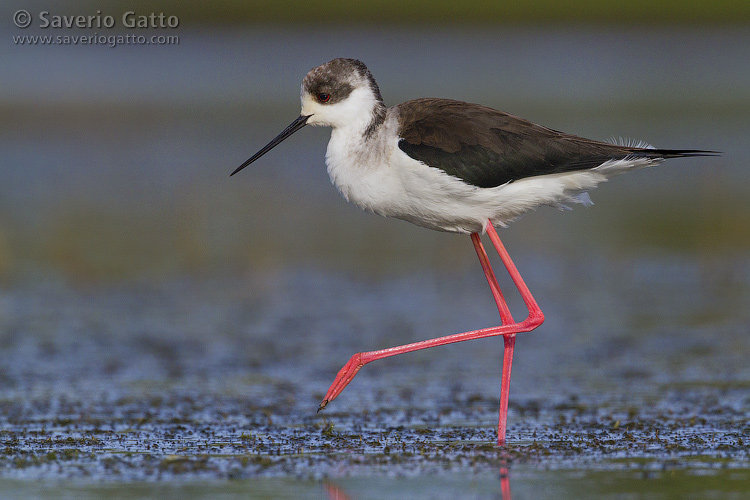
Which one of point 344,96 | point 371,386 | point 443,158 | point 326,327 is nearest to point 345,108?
point 344,96

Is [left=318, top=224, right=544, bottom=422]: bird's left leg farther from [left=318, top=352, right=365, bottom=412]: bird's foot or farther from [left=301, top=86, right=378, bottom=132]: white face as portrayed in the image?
[left=301, top=86, right=378, bottom=132]: white face

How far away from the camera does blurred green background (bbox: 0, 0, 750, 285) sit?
1232 centimetres

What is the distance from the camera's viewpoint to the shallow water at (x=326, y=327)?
17.5ft

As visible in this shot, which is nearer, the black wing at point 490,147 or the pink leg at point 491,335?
the black wing at point 490,147

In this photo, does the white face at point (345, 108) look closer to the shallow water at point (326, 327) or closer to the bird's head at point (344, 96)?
the bird's head at point (344, 96)

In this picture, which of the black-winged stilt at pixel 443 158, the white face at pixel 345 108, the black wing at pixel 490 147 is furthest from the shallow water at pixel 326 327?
the white face at pixel 345 108

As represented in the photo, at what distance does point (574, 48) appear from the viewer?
1212 inches

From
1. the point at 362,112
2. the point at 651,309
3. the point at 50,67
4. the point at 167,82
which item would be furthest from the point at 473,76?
the point at 362,112

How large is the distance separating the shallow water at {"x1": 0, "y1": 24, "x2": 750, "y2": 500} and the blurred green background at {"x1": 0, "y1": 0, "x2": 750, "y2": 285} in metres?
0.09

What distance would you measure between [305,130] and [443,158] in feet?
52.4

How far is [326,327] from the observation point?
9094 millimetres

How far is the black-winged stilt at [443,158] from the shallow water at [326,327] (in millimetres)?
682

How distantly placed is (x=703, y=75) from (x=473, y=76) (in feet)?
17.0

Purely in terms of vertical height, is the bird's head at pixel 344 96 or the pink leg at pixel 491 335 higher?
the bird's head at pixel 344 96
